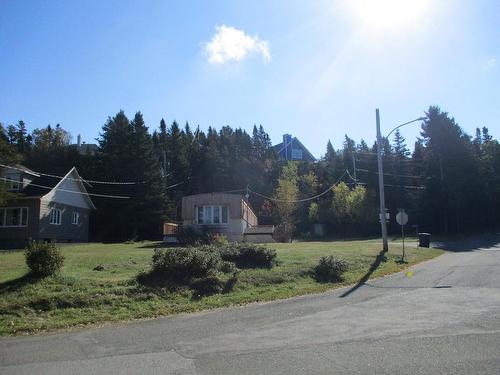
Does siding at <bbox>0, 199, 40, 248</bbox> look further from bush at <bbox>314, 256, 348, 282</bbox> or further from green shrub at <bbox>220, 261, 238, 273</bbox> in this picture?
bush at <bbox>314, 256, 348, 282</bbox>

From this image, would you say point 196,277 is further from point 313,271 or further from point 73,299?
point 313,271

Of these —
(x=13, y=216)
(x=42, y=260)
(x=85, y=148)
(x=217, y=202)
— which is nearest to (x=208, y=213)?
(x=217, y=202)

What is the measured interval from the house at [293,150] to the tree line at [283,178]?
1446 centimetres

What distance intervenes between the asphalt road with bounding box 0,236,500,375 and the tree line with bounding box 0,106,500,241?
148 feet

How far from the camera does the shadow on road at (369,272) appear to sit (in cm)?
1555

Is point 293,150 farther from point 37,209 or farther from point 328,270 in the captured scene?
point 328,270

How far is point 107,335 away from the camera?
9.73 meters

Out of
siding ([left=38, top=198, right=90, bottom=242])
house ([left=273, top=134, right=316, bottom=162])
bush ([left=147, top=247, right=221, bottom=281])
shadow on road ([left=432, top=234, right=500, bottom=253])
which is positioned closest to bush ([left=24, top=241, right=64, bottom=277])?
bush ([left=147, top=247, right=221, bottom=281])

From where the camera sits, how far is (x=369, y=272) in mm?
20656

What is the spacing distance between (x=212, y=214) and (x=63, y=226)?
14.5 meters

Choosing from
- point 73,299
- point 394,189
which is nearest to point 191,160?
point 394,189

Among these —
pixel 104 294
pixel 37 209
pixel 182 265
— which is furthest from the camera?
pixel 37 209

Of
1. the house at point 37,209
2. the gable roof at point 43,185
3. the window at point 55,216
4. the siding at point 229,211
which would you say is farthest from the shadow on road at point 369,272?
the window at point 55,216

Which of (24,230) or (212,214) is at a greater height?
(212,214)
